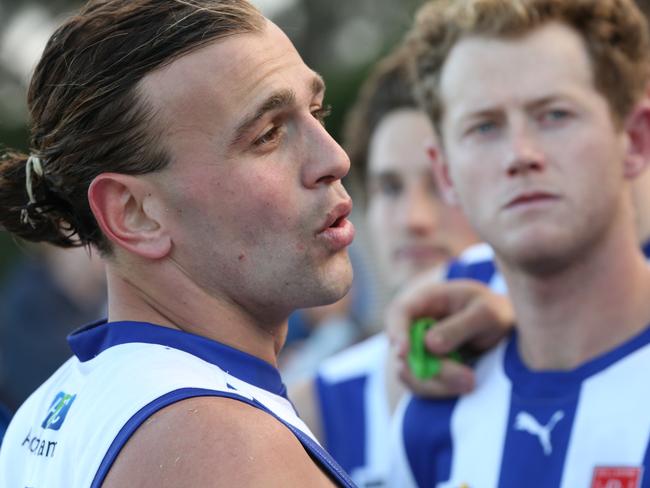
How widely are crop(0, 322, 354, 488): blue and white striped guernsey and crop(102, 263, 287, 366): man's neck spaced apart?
0.13ft

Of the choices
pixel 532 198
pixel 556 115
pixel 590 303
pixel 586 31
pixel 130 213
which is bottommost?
pixel 590 303

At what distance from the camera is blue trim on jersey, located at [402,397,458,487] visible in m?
3.32

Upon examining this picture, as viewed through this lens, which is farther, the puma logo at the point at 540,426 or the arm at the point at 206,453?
the puma logo at the point at 540,426

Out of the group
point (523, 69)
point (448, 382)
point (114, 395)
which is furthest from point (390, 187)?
point (114, 395)

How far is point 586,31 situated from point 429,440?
4.66 feet

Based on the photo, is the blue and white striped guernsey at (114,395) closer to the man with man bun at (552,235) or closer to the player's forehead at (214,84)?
the player's forehead at (214,84)

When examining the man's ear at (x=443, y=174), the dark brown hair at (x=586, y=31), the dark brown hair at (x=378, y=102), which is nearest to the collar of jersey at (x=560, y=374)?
the man's ear at (x=443, y=174)

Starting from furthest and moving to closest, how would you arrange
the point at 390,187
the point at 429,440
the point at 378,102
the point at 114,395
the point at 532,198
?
the point at 378,102 → the point at 390,187 → the point at 429,440 → the point at 532,198 → the point at 114,395

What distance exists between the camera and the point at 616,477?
2.80 meters

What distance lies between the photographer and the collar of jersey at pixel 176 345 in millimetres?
2141

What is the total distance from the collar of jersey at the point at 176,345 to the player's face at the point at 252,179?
0.12 m

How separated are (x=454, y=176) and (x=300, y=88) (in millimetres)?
1145

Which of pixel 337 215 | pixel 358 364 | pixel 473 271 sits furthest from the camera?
pixel 358 364

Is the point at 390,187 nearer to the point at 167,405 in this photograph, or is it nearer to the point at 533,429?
the point at 533,429
